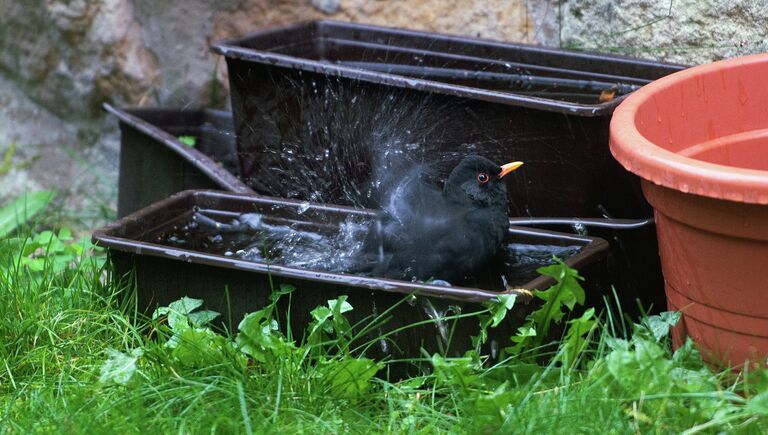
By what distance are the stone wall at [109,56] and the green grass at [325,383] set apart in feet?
5.54

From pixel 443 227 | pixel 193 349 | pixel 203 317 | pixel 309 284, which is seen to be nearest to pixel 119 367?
pixel 193 349

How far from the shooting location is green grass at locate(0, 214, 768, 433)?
6.84 ft

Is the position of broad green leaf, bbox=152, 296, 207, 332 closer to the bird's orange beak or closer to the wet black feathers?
the wet black feathers

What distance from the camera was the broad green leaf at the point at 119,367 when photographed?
237 centimetres

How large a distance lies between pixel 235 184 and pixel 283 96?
1.13 ft

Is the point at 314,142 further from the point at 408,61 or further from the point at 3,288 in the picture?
the point at 3,288

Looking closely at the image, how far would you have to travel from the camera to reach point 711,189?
2.04 meters

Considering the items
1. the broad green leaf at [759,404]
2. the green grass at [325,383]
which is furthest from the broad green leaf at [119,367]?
the broad green leaf at [759,404]

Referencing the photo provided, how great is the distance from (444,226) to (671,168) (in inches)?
29.5

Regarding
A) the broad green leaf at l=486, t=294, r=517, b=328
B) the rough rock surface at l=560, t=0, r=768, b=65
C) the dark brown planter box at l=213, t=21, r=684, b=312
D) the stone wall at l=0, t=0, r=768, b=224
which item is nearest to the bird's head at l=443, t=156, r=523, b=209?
the dark brown planter box at l=213, t=21, r=684, b=312

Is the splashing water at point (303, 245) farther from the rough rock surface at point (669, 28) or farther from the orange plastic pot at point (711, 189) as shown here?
the rough rock surface at point (669, 28)

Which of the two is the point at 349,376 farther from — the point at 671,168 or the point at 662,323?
the point at 671,168

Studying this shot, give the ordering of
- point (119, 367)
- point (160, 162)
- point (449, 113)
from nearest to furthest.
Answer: point (119, 367) < point (449, 113) < point (160, 162)

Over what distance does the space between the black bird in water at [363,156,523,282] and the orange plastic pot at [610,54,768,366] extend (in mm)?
476
